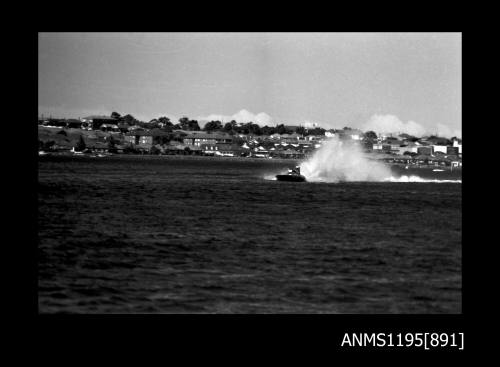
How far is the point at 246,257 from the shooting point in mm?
28781

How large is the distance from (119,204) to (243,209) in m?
8.50

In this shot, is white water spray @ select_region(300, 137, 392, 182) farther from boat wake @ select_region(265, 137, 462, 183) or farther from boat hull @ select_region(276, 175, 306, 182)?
boat hull @ select_region(276, 175, 306, 182)

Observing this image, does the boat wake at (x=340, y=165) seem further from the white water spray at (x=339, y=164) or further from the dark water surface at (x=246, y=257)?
the dark water surface at (x=246, y=257)

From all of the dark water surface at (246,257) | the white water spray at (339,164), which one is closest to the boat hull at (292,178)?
the white water spray at (339,164)

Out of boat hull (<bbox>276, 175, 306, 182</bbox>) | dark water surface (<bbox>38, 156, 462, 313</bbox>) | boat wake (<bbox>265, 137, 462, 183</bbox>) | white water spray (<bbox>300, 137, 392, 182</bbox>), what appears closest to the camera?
dark water surface (<bbox>38, 156, 462, 313</bbox>)

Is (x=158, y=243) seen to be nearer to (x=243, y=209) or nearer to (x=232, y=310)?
(x=232, y=310)

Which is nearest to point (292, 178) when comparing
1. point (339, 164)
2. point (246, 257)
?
point (339, 164)

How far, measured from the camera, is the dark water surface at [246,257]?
21.0m

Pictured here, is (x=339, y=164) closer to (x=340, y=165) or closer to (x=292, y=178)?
(x=340, y=165)

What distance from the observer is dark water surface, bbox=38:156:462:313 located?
827 inches

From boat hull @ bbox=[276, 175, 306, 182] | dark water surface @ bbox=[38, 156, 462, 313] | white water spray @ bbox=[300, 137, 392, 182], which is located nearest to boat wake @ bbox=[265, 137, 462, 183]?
white water spray @ bbox=[300, 137, 392, 182]

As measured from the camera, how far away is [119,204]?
A: 171ft
